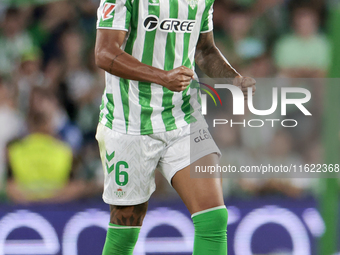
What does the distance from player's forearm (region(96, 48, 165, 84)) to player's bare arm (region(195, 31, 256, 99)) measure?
56 cm

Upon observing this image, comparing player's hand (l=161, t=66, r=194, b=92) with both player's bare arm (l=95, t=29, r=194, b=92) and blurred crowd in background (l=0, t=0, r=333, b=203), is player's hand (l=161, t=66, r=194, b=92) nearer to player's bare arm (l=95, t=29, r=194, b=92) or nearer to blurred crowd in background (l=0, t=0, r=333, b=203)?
player's bare arm (l=95, t=29, r=194, b=92)

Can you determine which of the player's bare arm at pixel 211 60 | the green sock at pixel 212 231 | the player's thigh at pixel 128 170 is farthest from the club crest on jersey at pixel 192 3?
the green sock at pixel 212 231

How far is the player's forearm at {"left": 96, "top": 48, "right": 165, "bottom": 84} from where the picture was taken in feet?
7.39

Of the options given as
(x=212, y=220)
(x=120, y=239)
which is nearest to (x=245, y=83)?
(x=212, y=220)

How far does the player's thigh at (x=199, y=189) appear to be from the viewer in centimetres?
237

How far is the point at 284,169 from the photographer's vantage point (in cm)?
423

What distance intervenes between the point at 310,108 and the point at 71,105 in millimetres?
2416

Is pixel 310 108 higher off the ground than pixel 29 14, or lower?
lower

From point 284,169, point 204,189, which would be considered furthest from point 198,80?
point 284,169

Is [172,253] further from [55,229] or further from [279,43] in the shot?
[279,43]

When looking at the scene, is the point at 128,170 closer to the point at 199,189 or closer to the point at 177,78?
the point at 199,189

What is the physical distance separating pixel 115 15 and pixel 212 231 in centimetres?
114

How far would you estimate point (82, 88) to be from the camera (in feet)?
16.9

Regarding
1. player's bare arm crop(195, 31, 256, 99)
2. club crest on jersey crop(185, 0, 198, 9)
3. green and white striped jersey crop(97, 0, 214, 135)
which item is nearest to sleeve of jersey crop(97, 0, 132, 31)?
green and white striped jersey crop(97, 0, 214, 135)
